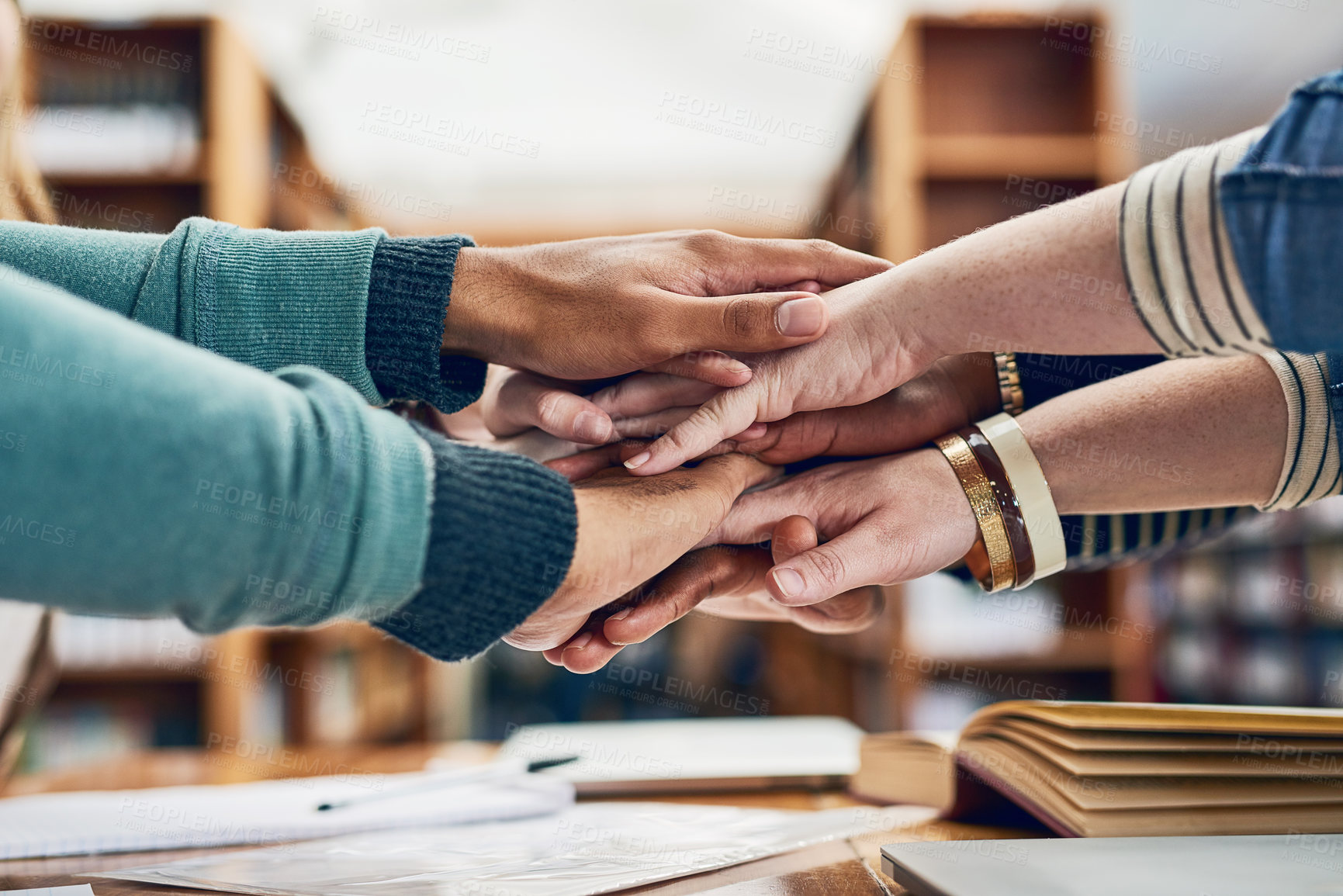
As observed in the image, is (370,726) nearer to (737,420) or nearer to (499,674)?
(499,674)

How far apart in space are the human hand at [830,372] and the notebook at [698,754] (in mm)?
406

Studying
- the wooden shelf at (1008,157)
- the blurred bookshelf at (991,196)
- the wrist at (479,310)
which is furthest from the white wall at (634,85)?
the wrist at (479,310)

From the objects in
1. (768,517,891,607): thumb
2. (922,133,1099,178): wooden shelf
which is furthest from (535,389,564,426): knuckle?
(922,133,1099,178): wooden shelf

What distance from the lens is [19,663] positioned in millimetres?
1103

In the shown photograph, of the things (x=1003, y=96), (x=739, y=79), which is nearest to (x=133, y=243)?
(x=1003, y=96)

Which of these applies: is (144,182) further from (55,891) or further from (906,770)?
(906,770)

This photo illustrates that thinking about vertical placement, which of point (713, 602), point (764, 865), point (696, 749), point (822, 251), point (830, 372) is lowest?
point (696, 749)

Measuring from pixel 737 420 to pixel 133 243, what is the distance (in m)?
0.51

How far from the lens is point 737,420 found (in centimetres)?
74

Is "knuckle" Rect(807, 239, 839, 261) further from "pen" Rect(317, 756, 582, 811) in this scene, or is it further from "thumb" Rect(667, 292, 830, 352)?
"pen" Rect(317, 756, 582, 811)

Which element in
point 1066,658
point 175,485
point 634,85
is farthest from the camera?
point 634,85

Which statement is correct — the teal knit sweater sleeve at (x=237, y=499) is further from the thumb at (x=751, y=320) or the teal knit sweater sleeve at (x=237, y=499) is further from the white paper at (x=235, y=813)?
the white paper at (x=235, y=813)

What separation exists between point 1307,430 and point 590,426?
0.56 meters

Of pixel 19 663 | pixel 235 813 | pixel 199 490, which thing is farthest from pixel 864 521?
pixel 19 663
